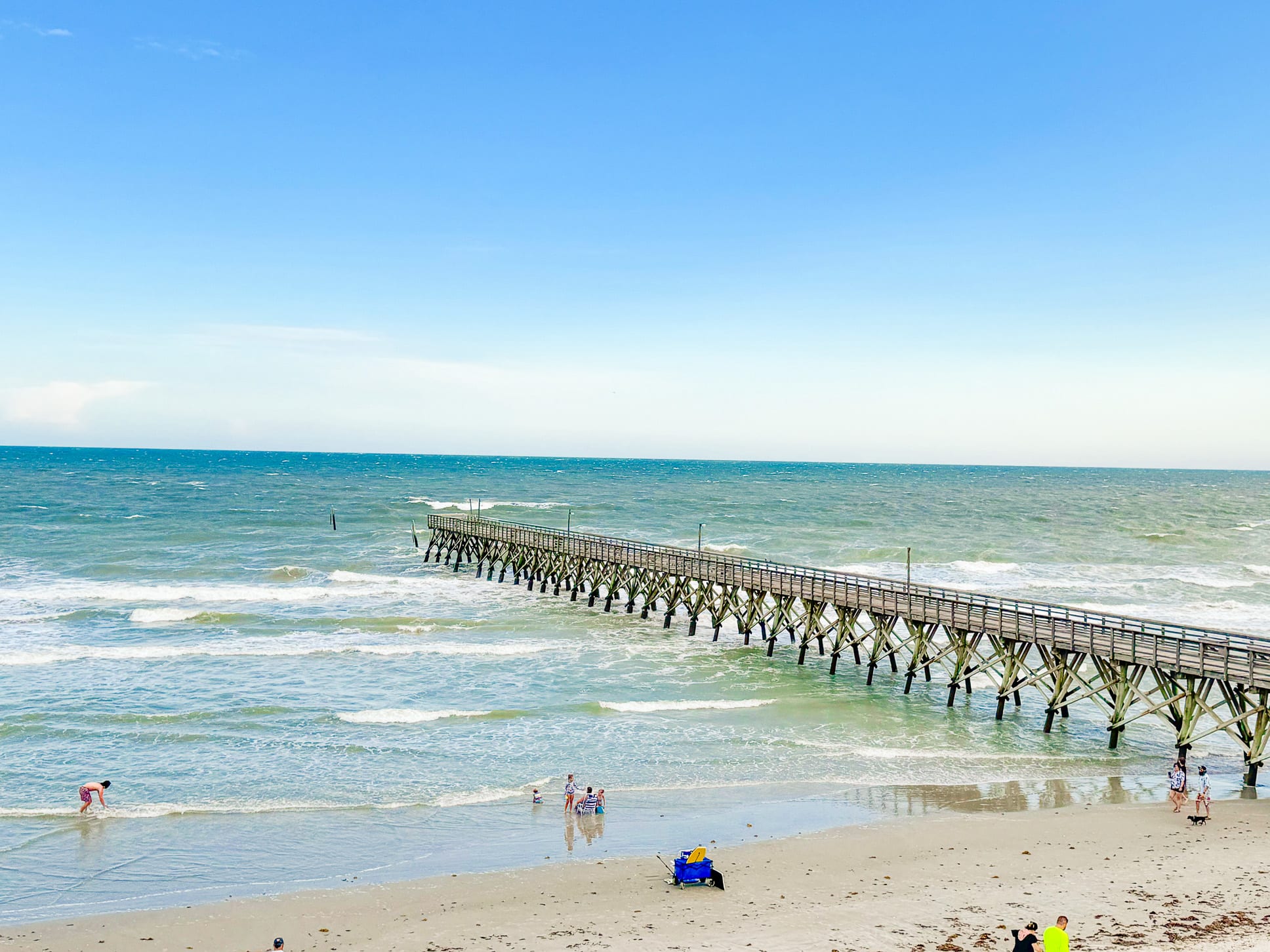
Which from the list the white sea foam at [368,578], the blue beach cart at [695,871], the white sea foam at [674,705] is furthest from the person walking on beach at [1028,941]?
the white sea foam at [368,578]

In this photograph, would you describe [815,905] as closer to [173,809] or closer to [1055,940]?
[1055,940]

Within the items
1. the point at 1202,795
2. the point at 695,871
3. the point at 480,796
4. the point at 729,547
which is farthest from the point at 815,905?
the point at 729,547

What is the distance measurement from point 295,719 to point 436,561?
3374 cm

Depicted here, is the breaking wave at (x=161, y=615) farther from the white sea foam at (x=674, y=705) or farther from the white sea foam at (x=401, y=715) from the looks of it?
the white sea foam at (x=674, y=705)

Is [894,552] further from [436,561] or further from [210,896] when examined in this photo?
[210,896]

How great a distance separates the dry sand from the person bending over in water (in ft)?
17.2

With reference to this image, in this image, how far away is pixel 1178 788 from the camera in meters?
18.5

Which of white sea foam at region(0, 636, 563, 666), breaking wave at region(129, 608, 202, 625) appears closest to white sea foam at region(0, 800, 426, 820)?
white sea foam at region(0, 636, 563, 666)

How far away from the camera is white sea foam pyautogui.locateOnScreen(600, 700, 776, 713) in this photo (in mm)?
26812

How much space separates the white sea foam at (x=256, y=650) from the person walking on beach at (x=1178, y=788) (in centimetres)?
2150

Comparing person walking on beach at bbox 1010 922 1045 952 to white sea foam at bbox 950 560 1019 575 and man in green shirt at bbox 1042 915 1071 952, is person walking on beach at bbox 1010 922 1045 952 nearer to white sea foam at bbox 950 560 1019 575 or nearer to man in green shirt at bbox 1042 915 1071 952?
man in green shirt at bbox 1042 915 1071 952

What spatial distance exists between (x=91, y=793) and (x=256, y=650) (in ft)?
51.2

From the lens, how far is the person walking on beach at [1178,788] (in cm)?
1836

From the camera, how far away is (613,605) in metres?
46.1
